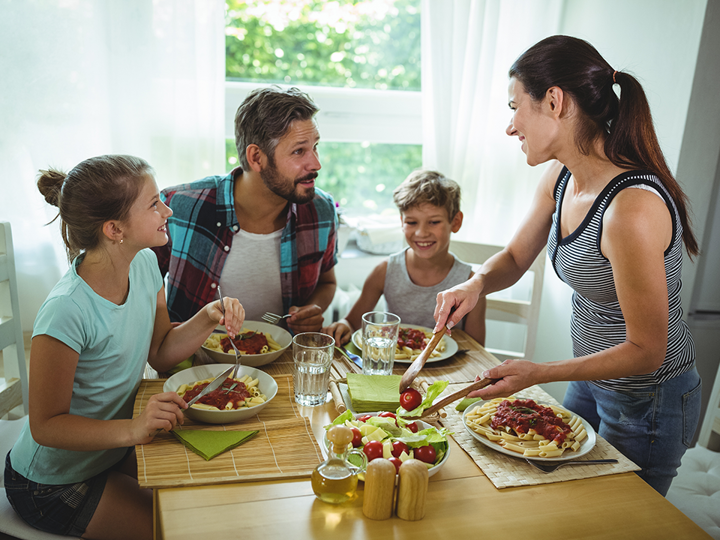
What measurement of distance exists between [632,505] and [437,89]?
2.38 m

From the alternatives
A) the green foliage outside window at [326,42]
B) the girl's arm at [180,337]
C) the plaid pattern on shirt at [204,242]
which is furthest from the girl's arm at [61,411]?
the green foliage outside window at [326,42]

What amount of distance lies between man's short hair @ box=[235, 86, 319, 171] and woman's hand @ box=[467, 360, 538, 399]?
1.16 meters

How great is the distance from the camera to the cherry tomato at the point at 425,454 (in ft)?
3.46

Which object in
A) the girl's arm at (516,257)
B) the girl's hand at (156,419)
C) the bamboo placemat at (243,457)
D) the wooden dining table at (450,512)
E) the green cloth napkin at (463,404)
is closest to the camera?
the wooden dining table at (450,512)

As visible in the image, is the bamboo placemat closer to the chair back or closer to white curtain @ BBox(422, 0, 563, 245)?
the chair back

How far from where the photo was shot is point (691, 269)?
88.8 inches

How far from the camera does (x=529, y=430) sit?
1188 mm

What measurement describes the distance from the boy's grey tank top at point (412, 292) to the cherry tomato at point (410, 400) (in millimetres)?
882

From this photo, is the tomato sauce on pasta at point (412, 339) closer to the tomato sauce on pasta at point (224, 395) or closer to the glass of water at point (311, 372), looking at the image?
the glass of water at point (311, 372)

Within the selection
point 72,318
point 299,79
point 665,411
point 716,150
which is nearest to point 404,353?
point 665,411

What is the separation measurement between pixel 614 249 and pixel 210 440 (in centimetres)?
93

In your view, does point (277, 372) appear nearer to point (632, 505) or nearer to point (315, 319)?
point (315, 319)

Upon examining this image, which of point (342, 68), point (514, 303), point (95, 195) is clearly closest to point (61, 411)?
point (95, 195)

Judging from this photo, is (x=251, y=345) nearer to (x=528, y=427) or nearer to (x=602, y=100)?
(x=528, y=427)
